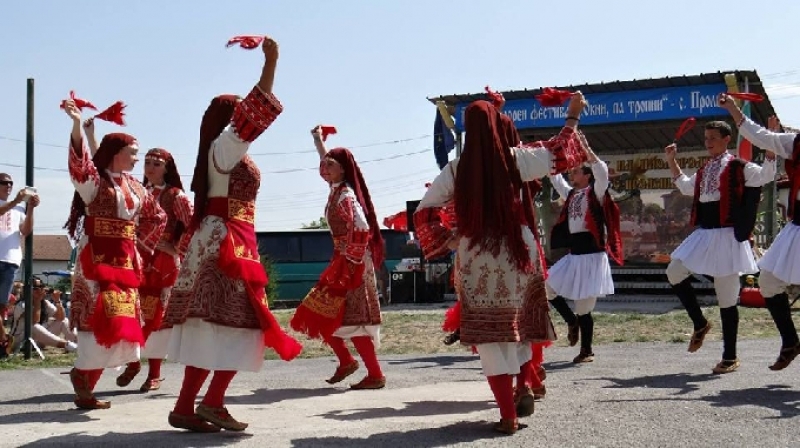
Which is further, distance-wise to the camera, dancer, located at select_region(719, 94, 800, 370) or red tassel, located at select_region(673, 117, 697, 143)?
red tassel, located at select_region(673, 117, 697, 143)

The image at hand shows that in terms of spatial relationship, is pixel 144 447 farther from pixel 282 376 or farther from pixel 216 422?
pixel 282 376

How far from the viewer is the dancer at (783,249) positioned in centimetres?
650

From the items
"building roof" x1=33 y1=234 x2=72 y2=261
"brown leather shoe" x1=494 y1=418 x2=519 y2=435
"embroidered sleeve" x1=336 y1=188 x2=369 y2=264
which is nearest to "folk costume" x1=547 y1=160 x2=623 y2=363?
"embroidered sleeve" x1=336 y1=188 x2=369 y2=264

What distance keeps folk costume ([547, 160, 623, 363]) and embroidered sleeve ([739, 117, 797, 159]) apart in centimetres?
181

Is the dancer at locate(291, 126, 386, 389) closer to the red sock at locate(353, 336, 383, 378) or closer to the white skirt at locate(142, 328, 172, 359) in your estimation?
the red sock at locate(353, 336, 383, 378)

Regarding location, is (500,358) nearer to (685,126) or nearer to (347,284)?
(347,284)

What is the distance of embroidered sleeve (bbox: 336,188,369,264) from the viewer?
6973 mm

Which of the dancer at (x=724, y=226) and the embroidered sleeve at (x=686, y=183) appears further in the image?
the embroidered sleeve at (x=686, y=183)

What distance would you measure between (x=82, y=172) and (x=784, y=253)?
15.1ft

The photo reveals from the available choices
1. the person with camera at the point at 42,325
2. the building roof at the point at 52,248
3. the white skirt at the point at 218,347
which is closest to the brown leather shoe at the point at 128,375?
the white skirt at the point at 218,347

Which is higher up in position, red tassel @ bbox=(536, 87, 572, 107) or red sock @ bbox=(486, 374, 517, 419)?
red tassel @ bbox=(536, 87, 572, 107)

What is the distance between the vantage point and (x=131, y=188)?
6215 mm

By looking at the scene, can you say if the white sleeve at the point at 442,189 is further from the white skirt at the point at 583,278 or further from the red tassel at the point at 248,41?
the white skirt at the point at 583,278

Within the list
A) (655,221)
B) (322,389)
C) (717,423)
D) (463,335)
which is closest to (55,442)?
(463,335)
